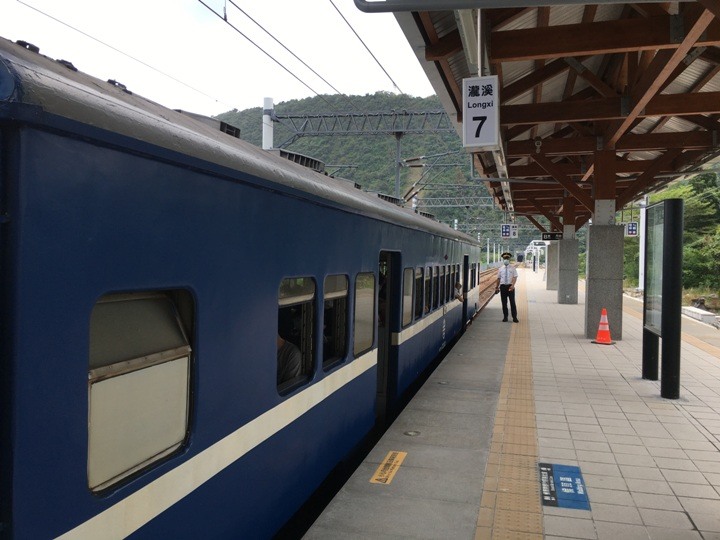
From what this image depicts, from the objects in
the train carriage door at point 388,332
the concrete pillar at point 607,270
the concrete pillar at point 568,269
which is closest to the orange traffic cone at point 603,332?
the concrete pillar at point 607,270

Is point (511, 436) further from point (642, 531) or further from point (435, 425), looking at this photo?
point (642, 531)

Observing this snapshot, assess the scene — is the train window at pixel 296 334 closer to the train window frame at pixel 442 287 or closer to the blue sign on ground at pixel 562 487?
the blue sign on ground at pixel 562 487

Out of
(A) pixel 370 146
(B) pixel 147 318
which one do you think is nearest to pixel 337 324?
(B) pixel 147 318

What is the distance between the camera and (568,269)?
23.7m

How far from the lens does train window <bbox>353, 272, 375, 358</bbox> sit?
500 centimetres

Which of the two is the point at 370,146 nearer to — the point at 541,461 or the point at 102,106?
the point at 541,461

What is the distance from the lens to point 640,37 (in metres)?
7.04

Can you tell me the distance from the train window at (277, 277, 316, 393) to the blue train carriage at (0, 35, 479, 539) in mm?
14

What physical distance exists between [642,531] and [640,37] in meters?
5.52

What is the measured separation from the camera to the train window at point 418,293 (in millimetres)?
7734

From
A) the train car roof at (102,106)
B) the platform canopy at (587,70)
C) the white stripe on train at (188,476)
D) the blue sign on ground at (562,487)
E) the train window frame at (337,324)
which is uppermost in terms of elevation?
the platform canopy at (587,70)

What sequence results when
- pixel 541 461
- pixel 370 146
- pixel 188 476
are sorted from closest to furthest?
pixel 188 476, pixel 541 461, pixel 370 146

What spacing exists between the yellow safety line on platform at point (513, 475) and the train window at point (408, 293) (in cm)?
151

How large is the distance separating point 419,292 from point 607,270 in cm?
673
